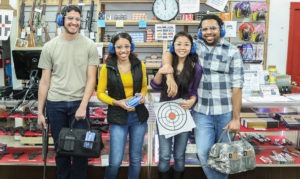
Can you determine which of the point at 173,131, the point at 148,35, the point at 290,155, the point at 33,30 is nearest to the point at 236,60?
the point at 173,131

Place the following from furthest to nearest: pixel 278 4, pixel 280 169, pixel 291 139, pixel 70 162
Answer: pixel 278 4 < pixel 291 139 < pixel 280 169 < pixel 70 162

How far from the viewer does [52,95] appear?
8.78ft

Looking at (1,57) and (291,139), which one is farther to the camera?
(1,57)

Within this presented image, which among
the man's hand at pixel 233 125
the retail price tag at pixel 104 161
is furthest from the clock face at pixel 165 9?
the man's hand at pixel 233 125

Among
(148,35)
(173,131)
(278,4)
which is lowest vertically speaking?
(173,131)

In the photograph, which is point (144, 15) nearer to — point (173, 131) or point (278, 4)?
point (278, 4)

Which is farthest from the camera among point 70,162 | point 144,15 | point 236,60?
point 144,15

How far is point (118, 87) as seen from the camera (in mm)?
2582

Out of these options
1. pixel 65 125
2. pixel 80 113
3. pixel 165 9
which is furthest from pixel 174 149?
pixel 165 9

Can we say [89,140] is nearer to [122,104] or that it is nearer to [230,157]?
[122,104]

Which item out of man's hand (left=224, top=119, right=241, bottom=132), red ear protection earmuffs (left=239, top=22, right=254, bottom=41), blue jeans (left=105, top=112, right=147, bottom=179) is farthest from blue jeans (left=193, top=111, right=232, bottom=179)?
red ear protection earmuffs (left=239, top=22, right=254, bottom=41)

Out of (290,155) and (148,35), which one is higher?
(148,35)

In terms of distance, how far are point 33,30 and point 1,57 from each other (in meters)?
1.21

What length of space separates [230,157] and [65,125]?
1.32 metres
